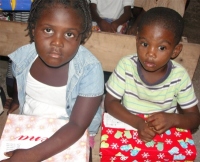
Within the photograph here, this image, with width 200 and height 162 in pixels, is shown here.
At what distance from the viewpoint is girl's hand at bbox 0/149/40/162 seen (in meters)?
0.98

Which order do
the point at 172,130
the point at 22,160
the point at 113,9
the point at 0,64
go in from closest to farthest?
the point at 22,160, the point at 172,130, the point at 113,9, the point at 0,64

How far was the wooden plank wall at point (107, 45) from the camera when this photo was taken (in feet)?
4.52

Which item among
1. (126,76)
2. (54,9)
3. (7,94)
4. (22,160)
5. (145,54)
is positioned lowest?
(7,94)

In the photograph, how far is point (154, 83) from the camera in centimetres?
132

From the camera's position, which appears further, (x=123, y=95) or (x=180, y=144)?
(x=123, y=95)

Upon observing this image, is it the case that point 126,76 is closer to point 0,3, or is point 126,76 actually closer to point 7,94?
point 0,3

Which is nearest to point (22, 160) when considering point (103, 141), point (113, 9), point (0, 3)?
point (103, 141)

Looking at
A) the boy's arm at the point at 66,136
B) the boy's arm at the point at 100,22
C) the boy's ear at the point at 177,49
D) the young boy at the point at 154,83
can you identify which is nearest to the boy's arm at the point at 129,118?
the young boy at the point at 154,83

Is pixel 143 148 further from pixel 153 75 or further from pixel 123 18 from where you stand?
pixel 123 18

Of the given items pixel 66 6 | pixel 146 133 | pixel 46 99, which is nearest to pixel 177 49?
pixel 146 133

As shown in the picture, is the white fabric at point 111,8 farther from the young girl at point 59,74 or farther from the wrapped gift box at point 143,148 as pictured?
the wrapped gift box at point 143,148

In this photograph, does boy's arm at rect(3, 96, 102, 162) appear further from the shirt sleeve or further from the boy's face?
the shirt sleeve

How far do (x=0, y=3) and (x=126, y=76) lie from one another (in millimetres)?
737

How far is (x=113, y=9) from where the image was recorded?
89.1 inches
